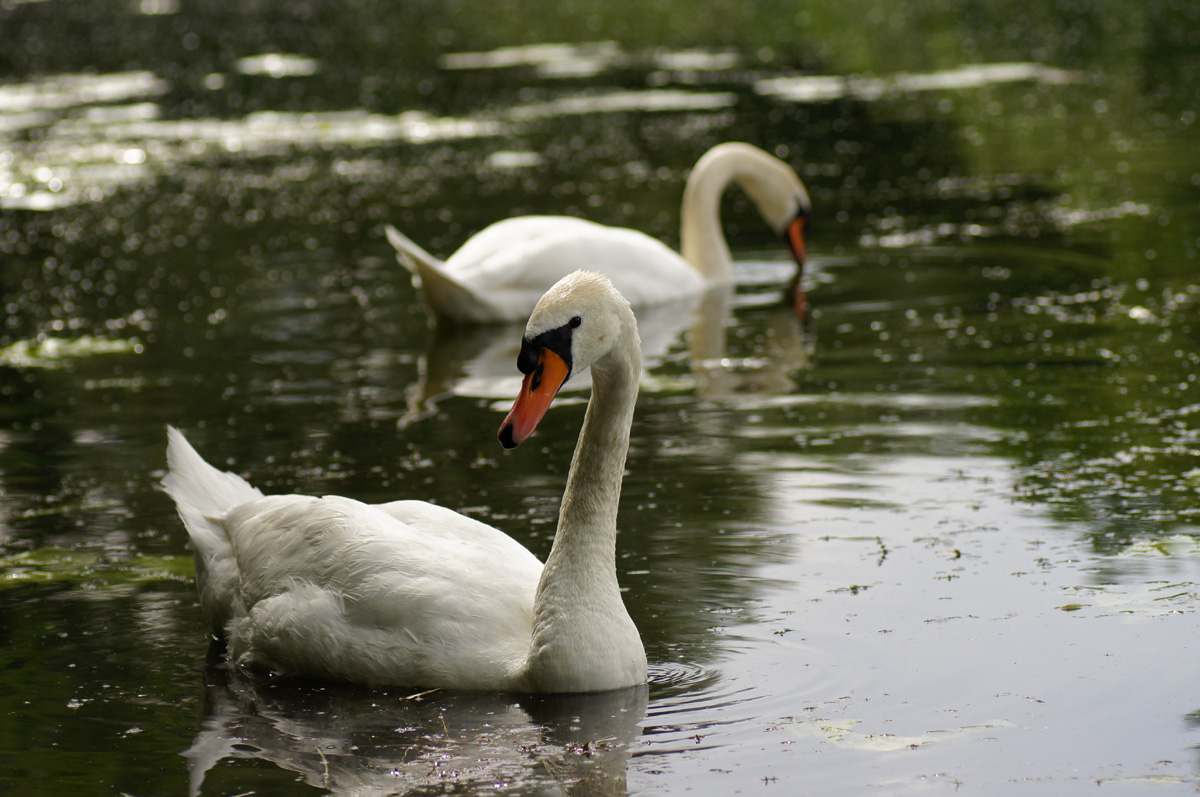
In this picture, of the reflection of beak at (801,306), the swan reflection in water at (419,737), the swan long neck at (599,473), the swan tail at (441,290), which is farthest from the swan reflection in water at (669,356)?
the swan reflection in water at (419,737)

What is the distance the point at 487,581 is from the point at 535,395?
0.84m

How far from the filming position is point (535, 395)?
5445mm

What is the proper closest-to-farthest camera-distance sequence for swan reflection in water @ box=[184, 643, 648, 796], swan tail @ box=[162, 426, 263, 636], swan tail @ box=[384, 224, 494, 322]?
1. swan reflection in water @ box=[184, 643, 648, 796]
2. swan tail @ box=[162, 426, 263, 636]
3. swan tail @ box=[384, 224, 494, 322]

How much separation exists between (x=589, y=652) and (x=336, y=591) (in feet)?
3.23

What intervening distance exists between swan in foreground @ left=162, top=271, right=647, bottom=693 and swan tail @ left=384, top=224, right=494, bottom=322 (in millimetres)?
5517

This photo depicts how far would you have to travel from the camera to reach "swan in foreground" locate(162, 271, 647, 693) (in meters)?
5.54

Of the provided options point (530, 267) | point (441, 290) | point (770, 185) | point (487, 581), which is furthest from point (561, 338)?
point (770, 185)

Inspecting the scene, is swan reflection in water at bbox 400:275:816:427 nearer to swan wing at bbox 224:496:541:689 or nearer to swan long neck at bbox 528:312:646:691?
swan wing at bbox 224:496:541:689

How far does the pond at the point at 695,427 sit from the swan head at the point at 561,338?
105 centimetres

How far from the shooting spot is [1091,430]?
886cm

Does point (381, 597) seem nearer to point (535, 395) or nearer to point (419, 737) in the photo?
point (419, 737)

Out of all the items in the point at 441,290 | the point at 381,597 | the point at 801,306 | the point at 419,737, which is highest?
the point at 441,290

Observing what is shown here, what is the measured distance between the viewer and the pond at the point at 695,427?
5445 mm

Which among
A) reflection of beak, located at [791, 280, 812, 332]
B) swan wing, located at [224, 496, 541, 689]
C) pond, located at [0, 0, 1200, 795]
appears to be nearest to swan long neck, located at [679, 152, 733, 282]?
pond, located at [0, 0, 1200, 795]
